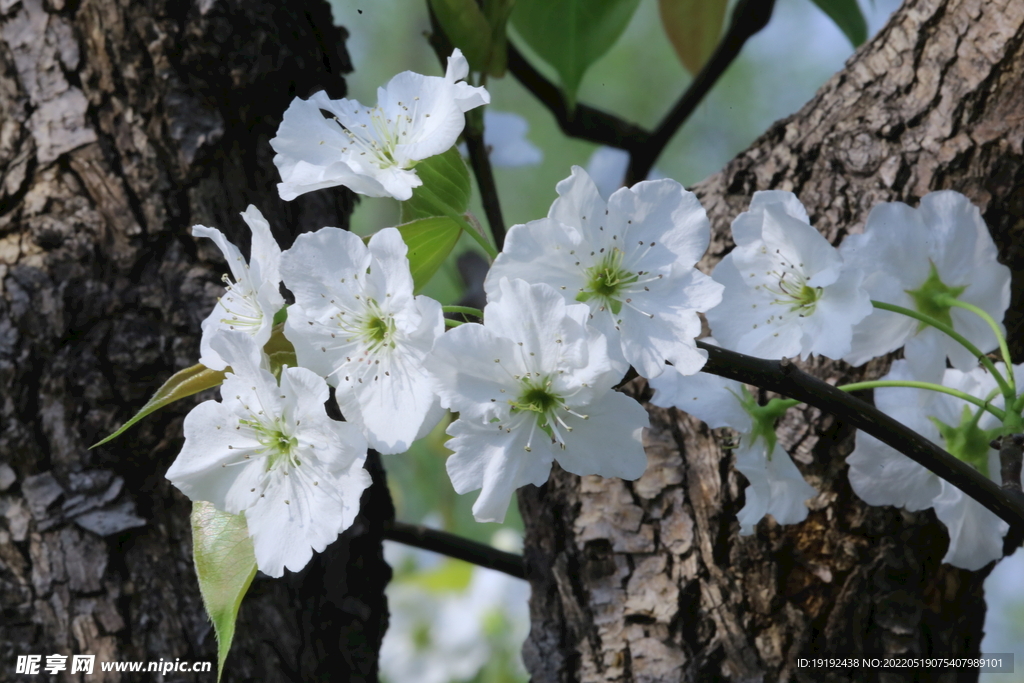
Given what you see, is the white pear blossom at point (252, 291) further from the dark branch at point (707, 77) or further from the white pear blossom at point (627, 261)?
the dark branch at point (707, 77)

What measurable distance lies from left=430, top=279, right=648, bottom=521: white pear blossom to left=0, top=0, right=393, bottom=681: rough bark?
381mm

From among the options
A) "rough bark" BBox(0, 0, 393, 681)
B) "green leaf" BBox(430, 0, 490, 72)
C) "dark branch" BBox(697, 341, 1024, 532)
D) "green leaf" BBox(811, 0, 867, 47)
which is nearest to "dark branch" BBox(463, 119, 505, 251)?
"green leaf" BBox(430, 0, 490, 72)

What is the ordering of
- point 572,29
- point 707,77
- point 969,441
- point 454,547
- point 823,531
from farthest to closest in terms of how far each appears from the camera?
1. point 707,77
2. point 572,29
3. point 454,547
4. point 823,531
5. point 969,441

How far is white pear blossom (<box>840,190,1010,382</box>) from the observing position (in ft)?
1.60

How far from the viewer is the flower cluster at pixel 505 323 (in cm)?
39

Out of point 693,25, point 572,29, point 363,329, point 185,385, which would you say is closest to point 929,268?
point 363,329

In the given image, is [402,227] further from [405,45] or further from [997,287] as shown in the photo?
[405,45]

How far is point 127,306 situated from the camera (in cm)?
70

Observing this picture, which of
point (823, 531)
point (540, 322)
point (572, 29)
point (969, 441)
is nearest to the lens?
point (540, 322)

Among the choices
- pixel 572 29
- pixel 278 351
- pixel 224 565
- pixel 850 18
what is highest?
pixel 850 18

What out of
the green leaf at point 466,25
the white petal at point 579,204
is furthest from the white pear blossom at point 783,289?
the green leaf at point 466,25

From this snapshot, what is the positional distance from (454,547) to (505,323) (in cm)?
49

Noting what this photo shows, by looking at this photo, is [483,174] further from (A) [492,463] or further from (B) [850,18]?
(B) [850,18]

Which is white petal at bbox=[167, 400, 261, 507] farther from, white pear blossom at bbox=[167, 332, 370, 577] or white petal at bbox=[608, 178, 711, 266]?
white petal at bbox=[608, 178, 711, 266]
